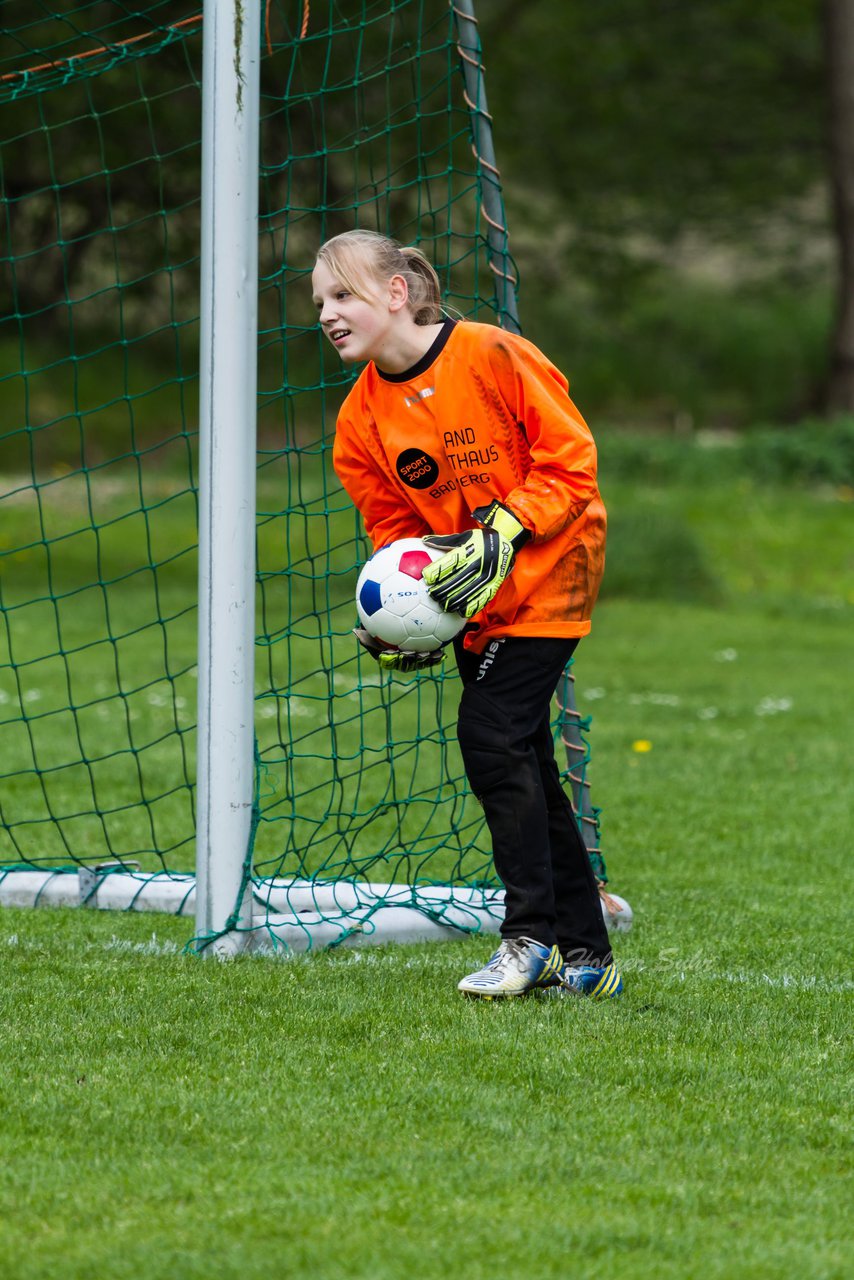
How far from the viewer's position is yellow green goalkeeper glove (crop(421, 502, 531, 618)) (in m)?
3.44

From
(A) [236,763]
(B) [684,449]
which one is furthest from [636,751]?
(B) [684,449]

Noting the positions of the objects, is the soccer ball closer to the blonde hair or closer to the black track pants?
the black track pants

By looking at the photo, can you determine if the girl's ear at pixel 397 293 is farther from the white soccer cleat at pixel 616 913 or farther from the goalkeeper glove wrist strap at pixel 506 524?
the white soccer cleat at pixel 616 913

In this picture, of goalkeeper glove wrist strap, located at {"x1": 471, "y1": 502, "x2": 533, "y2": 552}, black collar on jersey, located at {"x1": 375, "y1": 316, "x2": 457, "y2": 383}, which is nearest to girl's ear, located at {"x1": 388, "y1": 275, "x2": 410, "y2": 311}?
black collar on jersey, located at {"x1": 375, "y1": 316, "x2": 457, "y2": 383}

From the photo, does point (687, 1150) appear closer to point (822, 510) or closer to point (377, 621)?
point (377, 621)

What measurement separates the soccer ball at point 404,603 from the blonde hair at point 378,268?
549 millimetres

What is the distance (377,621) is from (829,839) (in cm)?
269

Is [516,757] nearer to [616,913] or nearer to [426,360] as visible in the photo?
[426,360]

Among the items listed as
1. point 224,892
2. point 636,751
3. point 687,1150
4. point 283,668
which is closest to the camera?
point 687,1150

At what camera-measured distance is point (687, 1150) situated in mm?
2777

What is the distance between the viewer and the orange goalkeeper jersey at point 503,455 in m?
3.56

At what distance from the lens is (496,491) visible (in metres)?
3.68

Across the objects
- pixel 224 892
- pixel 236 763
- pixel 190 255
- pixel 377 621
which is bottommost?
pixel 224 892

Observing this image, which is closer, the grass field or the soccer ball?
the grass field
